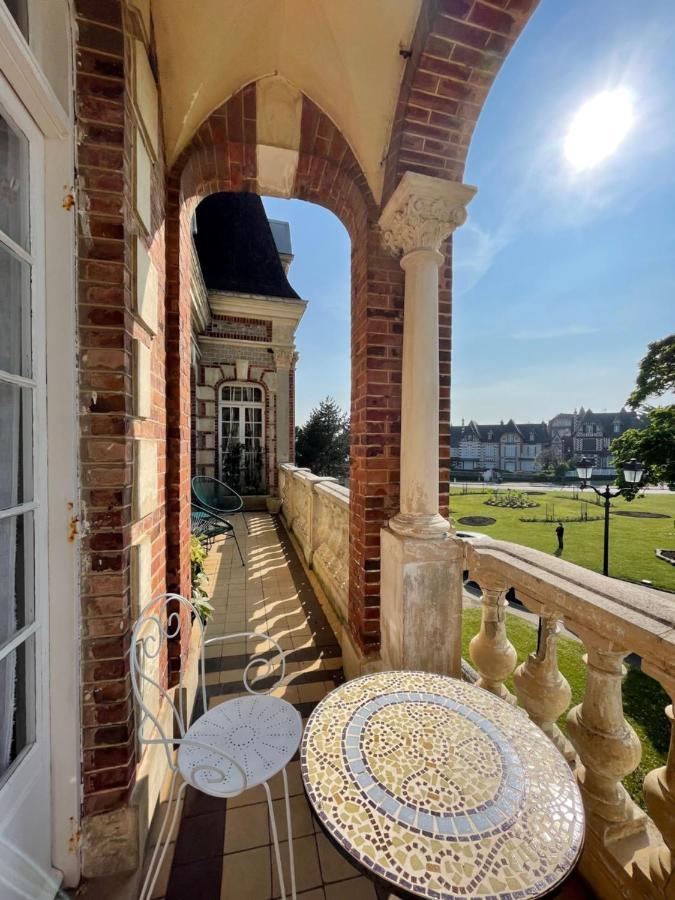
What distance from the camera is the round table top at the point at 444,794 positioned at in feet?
2.42

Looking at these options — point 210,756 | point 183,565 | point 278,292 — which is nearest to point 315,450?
point 278,292

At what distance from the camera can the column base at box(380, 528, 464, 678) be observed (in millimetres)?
1734

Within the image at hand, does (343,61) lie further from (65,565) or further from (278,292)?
(278,292)

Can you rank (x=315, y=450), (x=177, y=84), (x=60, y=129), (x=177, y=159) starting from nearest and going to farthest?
(x=60, y=129), (x=177, y=84), (x=177, y=159), (x=315, y=450)

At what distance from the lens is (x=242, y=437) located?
26.3 ft

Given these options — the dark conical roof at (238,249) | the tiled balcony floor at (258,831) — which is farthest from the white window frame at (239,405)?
the tiled balcony floor at (258,831)

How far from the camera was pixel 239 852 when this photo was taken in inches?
54.6

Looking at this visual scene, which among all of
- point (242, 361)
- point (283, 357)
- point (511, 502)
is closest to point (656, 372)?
point (283, 357)

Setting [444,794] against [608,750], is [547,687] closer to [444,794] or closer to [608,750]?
[608,750]

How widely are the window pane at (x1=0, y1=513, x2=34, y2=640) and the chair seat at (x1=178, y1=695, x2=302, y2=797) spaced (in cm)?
67

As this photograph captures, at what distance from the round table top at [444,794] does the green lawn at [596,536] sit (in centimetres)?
1024

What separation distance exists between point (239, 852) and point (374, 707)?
0.92 meters

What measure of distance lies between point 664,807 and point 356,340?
2213 mm

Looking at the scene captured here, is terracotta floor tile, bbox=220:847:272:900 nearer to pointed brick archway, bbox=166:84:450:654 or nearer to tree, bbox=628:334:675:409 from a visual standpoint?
pointed brick archway, bbox=166:84:450:654
